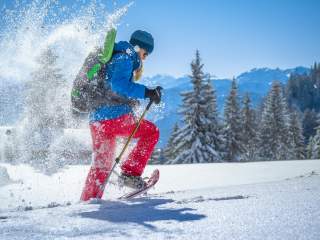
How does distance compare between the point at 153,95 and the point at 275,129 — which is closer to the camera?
the point at 153,95

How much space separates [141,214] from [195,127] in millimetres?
27280

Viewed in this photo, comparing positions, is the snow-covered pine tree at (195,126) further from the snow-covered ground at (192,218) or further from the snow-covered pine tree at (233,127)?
the snow-covered ground at (192,218)

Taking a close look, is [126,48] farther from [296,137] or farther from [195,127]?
[296,137]

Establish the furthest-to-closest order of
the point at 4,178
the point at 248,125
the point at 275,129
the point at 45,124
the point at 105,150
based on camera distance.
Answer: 1. the point at 275,129
2. the point at 248,125
3. the point at 45,124
4. the point at 4,178
5. the point at 105,150

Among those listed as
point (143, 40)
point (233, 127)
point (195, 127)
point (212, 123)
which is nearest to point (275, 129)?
point (233, 127)

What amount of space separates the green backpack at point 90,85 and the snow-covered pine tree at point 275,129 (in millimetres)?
41464

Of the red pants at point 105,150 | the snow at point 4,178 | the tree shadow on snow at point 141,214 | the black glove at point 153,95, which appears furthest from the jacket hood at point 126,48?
the snow at point 4,178

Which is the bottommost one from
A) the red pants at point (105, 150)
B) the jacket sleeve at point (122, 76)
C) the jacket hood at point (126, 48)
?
the red pants at point (105, 150)

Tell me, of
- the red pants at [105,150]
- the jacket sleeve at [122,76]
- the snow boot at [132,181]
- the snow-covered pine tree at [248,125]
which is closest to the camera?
the jacket sleeve at [122,76]

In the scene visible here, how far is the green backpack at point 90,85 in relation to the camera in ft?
16.2

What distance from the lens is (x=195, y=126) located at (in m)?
30.2

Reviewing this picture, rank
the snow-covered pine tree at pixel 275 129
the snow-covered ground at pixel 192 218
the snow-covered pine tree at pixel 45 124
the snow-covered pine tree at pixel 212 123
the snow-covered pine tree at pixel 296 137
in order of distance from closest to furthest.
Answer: the snow-covered ground at pixel 192 218
the snow-covered pine tree at pixel 45 124
the snow-covered pine tree at pixel 212 123
the snow-covered pine tree at pixel 275 129
the snow-covered pine tree at pixel 296 137

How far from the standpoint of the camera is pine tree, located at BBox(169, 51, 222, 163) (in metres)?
29.5

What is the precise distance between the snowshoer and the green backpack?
0.08 m
